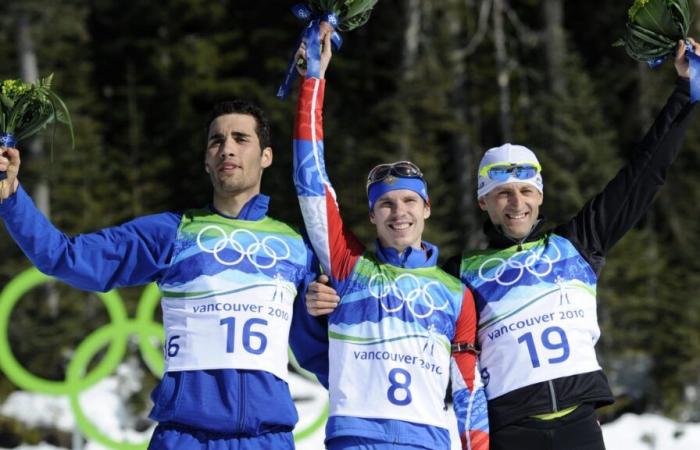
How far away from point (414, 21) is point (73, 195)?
8080 millimetres

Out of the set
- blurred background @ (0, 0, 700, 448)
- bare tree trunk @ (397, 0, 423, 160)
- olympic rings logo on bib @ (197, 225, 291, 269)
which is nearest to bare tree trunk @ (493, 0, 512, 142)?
blurred background @ (0, 0, 700, 448)

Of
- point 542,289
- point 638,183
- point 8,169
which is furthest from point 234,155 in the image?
point 638,183

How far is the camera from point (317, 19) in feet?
14.0

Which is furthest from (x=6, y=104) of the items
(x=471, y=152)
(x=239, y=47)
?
(x=239, y=47)

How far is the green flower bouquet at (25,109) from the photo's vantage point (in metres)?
3.82

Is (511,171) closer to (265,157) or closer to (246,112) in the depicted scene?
(265,157)

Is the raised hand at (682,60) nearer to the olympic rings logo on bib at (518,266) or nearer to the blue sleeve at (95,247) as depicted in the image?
the olympic rings logo on bib at (518,266)

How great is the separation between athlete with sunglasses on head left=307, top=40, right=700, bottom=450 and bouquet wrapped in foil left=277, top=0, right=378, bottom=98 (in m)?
0.90

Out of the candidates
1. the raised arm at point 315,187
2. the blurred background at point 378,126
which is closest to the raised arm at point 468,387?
the raised arm at point 315,187

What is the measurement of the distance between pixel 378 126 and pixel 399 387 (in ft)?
59.6

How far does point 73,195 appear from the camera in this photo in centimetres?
2084

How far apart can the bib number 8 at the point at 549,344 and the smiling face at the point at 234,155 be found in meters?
1.30

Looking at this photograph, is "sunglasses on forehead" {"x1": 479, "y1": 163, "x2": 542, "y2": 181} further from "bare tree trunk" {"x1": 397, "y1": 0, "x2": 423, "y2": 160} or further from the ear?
"bare tree trunk" {"x1": 397, "y1": 0, "x2": 423, "y2": 160}

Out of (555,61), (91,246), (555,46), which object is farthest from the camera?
(555,46)
